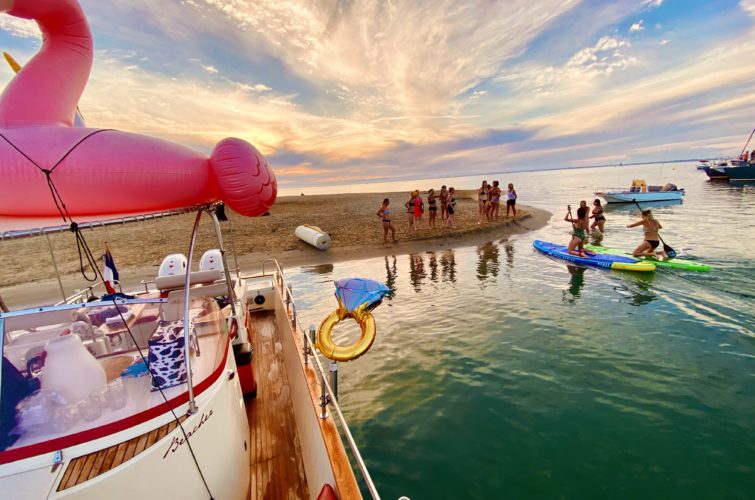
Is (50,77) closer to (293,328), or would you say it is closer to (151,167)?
(151,167)


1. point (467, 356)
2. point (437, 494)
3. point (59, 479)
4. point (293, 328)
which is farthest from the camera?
point (467, 356)

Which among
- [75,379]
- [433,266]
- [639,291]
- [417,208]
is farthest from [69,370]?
[417,208]

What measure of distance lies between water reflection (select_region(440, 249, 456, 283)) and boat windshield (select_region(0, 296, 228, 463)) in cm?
1132

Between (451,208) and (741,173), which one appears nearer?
(451,208)

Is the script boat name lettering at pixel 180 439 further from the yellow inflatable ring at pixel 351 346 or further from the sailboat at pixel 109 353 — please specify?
the yellow inflatable ring at pixel 351 346

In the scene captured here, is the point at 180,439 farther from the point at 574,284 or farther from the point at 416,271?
the point at 574,284

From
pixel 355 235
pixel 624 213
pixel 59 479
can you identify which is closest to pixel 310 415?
pixel 59 479

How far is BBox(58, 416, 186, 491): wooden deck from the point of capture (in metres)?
2.21

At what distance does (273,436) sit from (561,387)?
5.56 m

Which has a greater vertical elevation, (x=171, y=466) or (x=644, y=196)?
(x=644, y=196)

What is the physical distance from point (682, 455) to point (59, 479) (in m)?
7.54

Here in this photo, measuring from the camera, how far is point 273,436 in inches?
197

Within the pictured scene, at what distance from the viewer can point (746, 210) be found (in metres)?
26.4

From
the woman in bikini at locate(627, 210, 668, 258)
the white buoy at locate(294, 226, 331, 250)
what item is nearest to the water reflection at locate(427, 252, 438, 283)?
the white buoy at locate(294, 226, 331, 250)
